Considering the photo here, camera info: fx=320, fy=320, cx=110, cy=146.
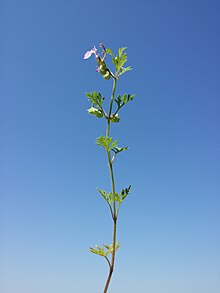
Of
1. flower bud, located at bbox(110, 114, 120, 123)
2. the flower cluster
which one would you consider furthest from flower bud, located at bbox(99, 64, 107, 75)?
flower bud, located at bbox(110, 114, 120, 123)

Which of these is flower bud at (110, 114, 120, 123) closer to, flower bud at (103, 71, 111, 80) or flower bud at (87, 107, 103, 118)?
flower bud at (87, 107, 103, 118)

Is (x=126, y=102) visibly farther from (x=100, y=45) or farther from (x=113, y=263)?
(x=113, y=263)

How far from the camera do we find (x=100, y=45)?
1.94 metres

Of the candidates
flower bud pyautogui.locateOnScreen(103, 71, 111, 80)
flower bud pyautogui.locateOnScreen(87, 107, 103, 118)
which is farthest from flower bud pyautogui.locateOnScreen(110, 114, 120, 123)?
flower bud pyautogui.locateOnScreen(103, 71, 111, 80)

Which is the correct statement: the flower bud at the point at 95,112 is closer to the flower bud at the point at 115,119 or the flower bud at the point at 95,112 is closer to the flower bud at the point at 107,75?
the flower bud at the point at 115,119

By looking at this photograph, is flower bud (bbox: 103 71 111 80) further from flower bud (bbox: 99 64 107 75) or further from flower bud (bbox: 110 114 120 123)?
flower bud (bbox: 110 114 120 123)

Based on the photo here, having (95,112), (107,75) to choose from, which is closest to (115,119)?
(95,112)

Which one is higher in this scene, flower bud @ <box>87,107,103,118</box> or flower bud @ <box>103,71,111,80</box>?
flower bud @ <box>103,71,111,80</box>

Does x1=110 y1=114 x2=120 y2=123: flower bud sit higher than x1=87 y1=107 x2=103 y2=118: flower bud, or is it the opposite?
x1=87 y1=107 x2=103 y2=118: flower bud

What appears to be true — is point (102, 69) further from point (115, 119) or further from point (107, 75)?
point (115, 119)

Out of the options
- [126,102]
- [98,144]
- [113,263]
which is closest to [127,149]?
[98,144]

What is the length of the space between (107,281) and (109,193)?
515mm

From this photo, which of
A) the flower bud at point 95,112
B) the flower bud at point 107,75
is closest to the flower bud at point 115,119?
the flower bud at point 95,112

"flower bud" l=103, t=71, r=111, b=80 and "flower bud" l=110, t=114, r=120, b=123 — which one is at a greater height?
"flower bud" l=103, t=71, r=111, b=80
